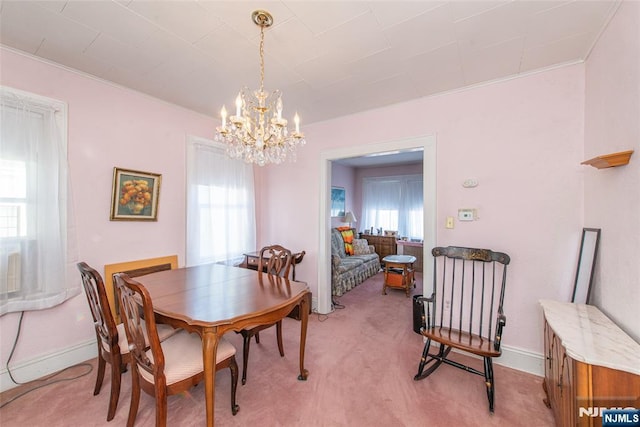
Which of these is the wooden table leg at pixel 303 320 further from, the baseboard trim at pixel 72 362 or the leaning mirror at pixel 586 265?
the leaning mirror at pixel 586 265

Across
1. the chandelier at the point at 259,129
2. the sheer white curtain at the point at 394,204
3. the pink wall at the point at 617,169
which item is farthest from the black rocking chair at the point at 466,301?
the sheer white curtain at the point at 394,204

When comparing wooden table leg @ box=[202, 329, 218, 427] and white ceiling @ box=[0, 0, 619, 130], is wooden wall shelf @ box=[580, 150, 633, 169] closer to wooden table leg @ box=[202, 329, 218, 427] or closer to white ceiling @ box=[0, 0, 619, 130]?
white ceiling @ box=[0, 0, 619, 130]

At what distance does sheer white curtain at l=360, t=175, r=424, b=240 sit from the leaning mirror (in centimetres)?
414

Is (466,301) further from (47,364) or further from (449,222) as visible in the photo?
(47,364)

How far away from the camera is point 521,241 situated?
226 centimetres

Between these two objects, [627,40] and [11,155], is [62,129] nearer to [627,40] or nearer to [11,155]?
[11,155]

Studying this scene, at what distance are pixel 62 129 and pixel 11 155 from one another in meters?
0.40

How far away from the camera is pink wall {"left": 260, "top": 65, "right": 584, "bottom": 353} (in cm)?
208

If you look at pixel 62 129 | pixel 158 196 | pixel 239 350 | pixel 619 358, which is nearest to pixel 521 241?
pixel 619 358

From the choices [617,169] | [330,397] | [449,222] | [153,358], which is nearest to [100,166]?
[153,358]

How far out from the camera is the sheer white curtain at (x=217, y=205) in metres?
3.13

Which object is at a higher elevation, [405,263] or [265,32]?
[265,32]

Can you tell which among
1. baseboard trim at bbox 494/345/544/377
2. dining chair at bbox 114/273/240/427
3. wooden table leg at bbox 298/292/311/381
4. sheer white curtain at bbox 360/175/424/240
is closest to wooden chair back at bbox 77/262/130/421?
dining chair at bbox 114/273/240/427

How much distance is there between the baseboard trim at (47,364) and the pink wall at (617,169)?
3938 mm
